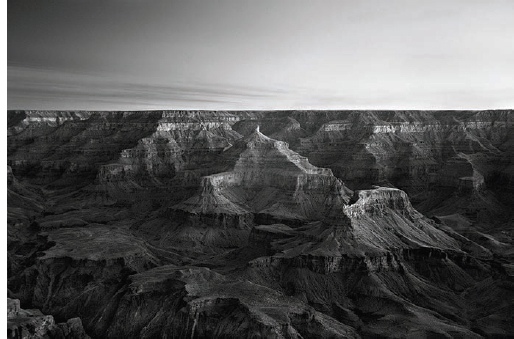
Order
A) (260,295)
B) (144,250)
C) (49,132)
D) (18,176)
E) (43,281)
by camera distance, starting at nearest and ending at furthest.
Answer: (260,295) → (43,281) → (144,250) → (18,176) → (49,132)

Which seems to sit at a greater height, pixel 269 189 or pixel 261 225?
pixel 269 189

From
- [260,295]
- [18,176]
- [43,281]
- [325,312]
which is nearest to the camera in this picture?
[260,295]

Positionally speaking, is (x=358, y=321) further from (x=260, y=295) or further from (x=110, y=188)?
(x=110, y=188)

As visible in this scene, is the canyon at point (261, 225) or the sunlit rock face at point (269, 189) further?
the sunlit rock face at point (269, 189)

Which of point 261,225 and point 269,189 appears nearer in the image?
point 261,225

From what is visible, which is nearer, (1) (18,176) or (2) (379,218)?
(2) (379,218)

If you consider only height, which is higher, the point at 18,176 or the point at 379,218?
the point at 379,218

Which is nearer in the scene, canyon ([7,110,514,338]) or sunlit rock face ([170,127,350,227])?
canyon ([7,110,514,338])

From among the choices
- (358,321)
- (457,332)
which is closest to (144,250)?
(358,321)
